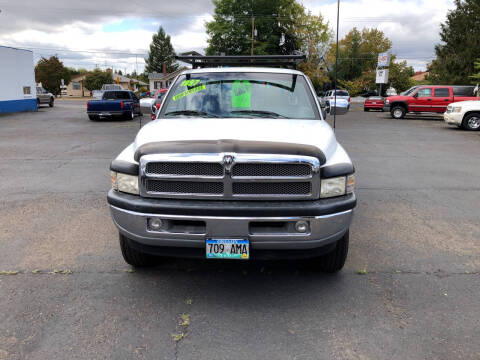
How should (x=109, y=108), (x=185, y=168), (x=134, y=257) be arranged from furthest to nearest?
1. (x=109, y=108)
2. (x=134, y=257)
3. (x=185, y=168)

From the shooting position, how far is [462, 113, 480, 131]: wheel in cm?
1789

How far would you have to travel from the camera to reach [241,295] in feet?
11.8

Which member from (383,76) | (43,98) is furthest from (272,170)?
(383,76)

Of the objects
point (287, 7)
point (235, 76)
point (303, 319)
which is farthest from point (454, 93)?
point (287, 7)

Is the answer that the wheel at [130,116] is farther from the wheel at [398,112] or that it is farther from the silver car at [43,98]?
the wheel at [398,112]

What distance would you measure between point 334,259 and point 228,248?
114cm

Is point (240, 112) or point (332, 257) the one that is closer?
point (332, 257)

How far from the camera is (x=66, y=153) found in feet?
37.6

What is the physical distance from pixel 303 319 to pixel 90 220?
3.45 metres

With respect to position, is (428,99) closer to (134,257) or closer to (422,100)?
(422,100)

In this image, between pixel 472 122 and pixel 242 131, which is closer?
pixel 242 131

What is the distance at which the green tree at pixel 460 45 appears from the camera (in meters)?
34.5

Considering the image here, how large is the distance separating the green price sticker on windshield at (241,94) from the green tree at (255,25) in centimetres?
4894

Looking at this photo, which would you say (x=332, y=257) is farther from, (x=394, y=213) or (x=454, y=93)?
(x=454, y=93)
